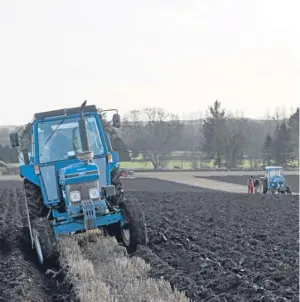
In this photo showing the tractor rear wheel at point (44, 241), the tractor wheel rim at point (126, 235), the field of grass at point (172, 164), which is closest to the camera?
the tractor rear wheel at point (44, 241)

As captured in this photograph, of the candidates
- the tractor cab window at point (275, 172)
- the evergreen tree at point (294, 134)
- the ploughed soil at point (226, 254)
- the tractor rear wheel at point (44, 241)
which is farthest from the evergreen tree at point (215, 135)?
the tractor rear wheel at point (44, 241)

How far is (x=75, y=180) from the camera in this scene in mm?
10383

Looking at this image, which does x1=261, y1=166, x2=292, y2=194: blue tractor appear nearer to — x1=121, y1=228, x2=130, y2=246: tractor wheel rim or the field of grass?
x1=121, y1=228, x2=130, y2=246: tractor wheel rim

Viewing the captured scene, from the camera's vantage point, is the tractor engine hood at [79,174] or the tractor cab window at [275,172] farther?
the tractor cab window at [275,172]

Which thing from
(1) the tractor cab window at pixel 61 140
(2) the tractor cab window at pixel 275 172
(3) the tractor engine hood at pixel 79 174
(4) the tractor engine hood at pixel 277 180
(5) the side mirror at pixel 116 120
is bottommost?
(4) the tractor engine hood at pixel 277 180

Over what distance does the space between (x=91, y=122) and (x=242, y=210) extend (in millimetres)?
8358

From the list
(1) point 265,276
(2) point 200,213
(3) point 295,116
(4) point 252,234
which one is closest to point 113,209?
(4) point 252,234

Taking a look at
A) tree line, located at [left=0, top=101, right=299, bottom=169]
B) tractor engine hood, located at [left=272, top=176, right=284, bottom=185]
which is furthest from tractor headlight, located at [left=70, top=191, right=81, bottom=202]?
tree line, located at [left=0, top=101, right=299, bottom=169]

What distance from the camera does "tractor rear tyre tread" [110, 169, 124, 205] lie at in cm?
1093

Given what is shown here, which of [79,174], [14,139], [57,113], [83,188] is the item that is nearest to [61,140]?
[57,113]

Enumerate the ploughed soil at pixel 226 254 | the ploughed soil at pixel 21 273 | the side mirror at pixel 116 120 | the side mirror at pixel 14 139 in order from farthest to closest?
the side mirror at pixel 14 139, the side mirror at pixel 116 120, the ploughed soil at pixel 21 273, the ploughed soil at pixel 226 254

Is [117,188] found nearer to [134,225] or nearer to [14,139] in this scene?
[134,225]

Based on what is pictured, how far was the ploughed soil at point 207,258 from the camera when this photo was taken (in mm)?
7180

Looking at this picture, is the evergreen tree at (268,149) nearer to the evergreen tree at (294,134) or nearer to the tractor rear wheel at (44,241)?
the evergreen tree at (294,134)
